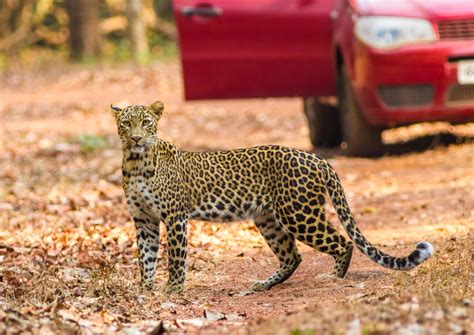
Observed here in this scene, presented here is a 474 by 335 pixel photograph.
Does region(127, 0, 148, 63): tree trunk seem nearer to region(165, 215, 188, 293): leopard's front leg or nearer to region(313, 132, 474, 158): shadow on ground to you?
region(313, 132, 474, 158): shadow on ground

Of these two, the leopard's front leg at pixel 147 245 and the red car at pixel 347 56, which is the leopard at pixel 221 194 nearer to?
the leopard's front leg at pixel 147 245

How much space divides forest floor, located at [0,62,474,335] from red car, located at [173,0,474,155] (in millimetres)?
638

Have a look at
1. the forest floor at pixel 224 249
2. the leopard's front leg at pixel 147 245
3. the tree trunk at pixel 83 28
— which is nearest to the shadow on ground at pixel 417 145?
the forest floor at pixel 224 249

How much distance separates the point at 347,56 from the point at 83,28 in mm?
15420

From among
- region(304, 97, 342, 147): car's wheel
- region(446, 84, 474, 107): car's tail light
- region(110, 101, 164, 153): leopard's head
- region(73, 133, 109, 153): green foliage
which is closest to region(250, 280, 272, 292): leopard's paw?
region(110, 101, 164, 153): leopard's head

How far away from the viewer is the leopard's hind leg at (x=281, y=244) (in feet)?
25.3

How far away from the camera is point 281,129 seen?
17.1m

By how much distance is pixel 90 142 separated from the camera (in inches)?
598

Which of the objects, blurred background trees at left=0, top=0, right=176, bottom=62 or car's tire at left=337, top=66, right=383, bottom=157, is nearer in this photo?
car's tire at left=337, top=66, right=383, bottom=157

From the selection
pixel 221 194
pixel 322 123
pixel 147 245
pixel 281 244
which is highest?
pixel 221 194

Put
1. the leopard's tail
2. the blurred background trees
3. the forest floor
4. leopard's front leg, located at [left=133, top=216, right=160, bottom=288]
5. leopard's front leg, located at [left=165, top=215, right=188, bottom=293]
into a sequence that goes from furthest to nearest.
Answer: the blurred background trees
leopard's front leg, located at [left=133, top=216, right=160, bottom=288]
leopard's front leg, located at [left=165, top=215, right=188, bottom=293]
the leopard's tail
the forest floor

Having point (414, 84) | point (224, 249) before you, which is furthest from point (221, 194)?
point (414, 84)

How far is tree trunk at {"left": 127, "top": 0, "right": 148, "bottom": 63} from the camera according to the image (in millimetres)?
26406

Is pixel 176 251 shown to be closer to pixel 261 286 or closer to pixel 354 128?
pixel 261 286
